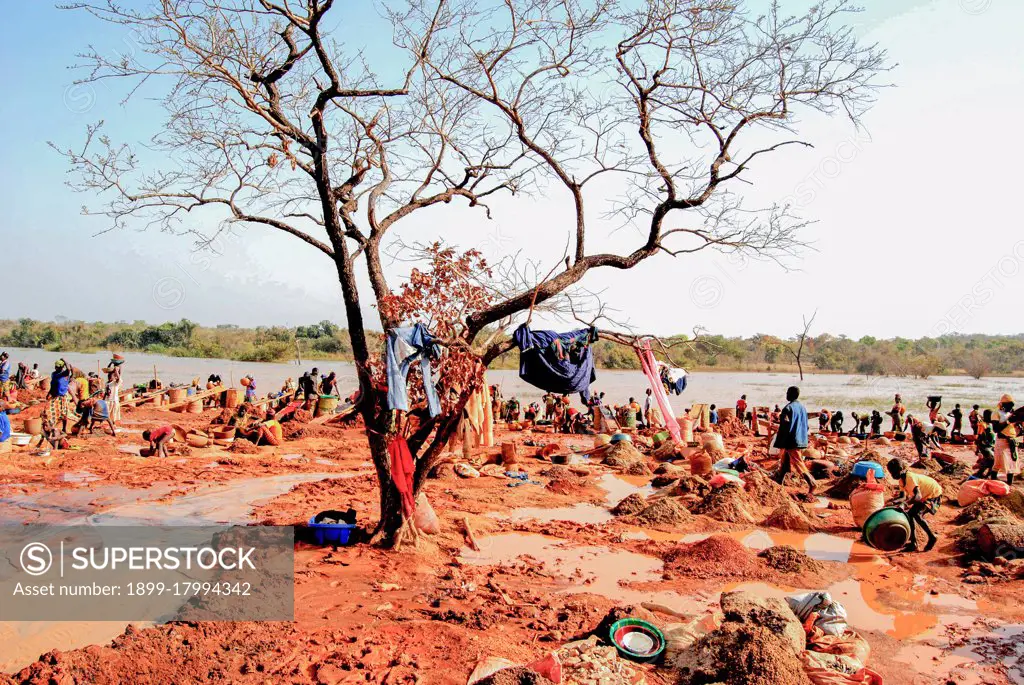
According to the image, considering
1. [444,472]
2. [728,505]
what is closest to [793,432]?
[728,505]

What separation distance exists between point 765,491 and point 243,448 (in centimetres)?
1045

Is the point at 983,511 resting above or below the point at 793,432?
below

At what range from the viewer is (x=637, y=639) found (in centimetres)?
509

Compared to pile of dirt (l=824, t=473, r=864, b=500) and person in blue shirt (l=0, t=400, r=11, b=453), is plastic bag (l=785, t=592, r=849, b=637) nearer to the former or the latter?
pile of dirt (l=824, t=473, r=864, b=500)

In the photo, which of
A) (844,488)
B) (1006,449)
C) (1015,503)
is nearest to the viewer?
(1015,503)

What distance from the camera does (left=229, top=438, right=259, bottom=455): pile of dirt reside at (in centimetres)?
1414

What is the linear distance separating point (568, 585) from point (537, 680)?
292 cm

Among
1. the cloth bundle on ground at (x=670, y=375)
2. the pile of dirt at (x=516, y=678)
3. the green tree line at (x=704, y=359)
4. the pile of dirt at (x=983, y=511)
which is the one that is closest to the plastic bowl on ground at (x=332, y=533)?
the pile of dirt at (x=516, y=678)

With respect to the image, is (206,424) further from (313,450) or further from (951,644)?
(951,644)

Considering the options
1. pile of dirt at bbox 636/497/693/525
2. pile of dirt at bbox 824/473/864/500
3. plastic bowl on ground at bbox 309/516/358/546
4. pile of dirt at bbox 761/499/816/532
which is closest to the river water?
pile of dirt at bbox 824/473/864/500

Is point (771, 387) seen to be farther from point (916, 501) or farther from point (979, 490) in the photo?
point (916, 501)

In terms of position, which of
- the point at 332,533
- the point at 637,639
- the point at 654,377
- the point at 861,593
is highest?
the point at 654,377

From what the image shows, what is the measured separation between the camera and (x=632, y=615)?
5.41 metres

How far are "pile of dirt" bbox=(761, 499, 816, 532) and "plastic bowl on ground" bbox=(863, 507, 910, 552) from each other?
1061 mm
